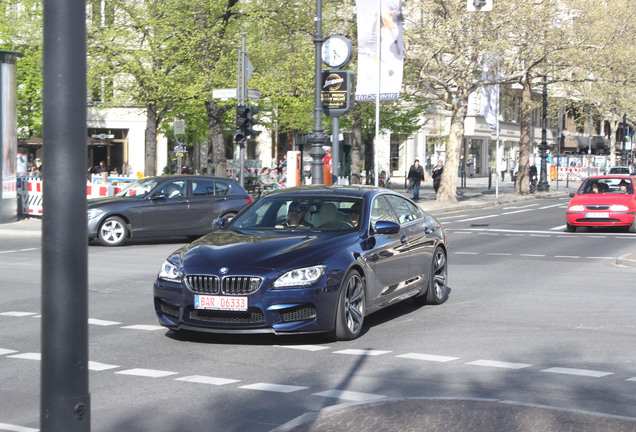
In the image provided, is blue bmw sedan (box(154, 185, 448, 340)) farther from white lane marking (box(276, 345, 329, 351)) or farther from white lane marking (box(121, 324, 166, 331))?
white lane marking (box(121, 324, 166, 331))

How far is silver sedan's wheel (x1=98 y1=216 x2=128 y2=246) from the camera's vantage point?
62.6 feet

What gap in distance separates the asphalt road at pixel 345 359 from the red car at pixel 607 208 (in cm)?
1021

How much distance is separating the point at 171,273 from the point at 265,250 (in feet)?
3.00

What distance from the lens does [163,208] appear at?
19.5 m

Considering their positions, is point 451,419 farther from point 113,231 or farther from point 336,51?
point 336,51

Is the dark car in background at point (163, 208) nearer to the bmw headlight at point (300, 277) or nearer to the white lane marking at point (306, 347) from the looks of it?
the white lane marking at point (306, 347)

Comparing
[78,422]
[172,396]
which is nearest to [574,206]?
[172,396]

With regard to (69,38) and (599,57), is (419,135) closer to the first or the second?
(599,57)

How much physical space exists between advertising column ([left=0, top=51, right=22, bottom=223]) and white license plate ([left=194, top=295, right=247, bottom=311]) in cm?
1768

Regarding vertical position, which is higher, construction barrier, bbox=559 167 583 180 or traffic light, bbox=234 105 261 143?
traffic light, bbox=234 105 261 143

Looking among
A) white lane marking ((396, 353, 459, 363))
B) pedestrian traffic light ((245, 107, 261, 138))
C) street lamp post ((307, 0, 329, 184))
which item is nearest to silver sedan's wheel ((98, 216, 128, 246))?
pedestrian traffic light ((245, 107, 261, 138))

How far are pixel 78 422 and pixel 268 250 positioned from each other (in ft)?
17.4

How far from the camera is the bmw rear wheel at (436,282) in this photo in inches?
437

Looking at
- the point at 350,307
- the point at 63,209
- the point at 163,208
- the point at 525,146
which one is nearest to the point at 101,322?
the point at 350,307
